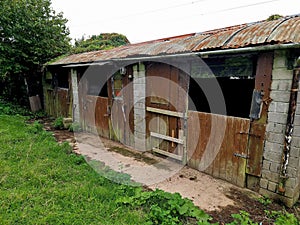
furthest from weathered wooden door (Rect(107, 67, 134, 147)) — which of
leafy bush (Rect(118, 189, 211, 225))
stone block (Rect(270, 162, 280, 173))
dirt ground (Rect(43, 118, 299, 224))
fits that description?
stone block (Rect(270, 162, 280, 173))

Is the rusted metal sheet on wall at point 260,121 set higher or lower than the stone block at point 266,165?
higher

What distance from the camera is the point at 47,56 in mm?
10109

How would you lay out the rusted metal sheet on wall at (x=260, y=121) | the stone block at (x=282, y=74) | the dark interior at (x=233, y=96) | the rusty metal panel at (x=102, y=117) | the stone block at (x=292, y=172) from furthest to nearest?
the rusty metal panel at (x=102, y=117)
the dark interior at (x=233, y=96)
the rusted metal sheet on wall at (x=260, y=121)
the stone block at (x=292, y=172)
the stone block at (x=282, y=74)

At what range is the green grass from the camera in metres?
2.57

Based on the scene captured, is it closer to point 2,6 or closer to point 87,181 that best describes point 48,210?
point 87,181

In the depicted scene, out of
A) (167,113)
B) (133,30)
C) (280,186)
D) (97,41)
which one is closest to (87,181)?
(167,113)

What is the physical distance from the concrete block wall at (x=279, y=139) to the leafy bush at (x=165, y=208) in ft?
4.24

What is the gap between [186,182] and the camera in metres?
3.77

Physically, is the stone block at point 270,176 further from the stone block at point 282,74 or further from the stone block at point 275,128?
the stone block at point 282,74

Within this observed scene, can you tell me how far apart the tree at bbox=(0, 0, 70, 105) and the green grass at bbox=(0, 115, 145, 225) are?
20.4ft

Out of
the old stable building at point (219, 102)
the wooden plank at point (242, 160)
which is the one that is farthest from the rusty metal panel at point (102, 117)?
the wooden plank at point (242, 160)

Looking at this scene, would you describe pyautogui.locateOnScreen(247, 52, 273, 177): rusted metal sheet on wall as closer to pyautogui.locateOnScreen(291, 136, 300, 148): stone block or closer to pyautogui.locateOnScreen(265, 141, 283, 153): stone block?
pyautogui.locateOnScreen(265, 141, 283, 153): stone block

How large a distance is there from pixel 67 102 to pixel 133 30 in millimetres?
23138

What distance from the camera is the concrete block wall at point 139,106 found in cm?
505
